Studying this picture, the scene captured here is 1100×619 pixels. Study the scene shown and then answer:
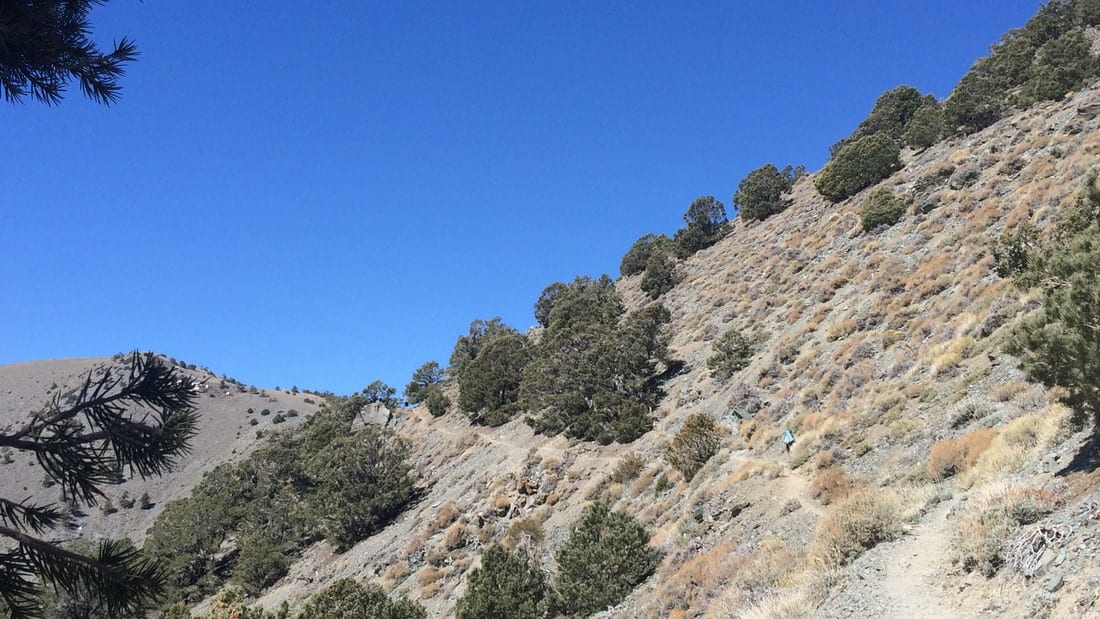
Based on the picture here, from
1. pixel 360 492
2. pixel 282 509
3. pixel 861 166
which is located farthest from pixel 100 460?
pixel 861 166

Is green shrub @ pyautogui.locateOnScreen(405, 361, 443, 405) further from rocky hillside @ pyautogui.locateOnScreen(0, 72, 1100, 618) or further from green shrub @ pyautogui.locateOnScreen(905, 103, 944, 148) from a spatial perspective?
green shrub @ pyautogui.locateOnScreen(905, 103, 944, 148)

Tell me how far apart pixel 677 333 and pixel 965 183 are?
17.3 meters

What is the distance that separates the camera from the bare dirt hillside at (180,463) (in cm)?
6322

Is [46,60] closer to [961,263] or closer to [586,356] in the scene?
[961,263]

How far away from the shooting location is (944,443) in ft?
37.7

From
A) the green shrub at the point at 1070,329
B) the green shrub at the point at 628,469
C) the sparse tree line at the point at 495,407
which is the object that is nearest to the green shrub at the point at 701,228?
the sparse tree line at the point at 495,407

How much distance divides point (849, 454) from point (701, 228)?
44.1 metres

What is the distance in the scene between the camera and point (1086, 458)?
838 cm

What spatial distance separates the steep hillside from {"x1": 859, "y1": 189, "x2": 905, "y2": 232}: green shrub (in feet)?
2.09

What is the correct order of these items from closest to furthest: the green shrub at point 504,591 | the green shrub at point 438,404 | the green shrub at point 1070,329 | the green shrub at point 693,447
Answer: the green shrub at point 1070,329 < the green shrub at point 504,591 < the green shrub at point 693,447 < the green shrub at point 438,404

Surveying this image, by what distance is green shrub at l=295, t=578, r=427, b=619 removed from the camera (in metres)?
15.3

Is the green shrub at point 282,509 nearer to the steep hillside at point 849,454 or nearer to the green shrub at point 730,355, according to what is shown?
the steep hillside at point 849,454

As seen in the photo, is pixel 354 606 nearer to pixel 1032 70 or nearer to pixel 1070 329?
pixel 1070 329

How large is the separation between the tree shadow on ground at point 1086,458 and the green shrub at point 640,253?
172 ft
